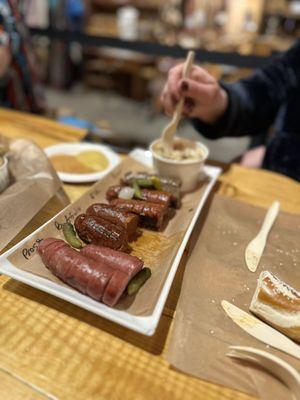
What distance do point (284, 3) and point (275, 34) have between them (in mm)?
588

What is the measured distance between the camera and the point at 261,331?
89 cm

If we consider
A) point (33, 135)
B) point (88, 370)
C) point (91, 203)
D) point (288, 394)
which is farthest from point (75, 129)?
point (288, 394)

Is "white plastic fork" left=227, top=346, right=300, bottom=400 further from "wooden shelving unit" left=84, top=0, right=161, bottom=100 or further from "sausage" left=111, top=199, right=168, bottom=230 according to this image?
"wooden shelving unit" left=84, top=0, right=161, bottom=100

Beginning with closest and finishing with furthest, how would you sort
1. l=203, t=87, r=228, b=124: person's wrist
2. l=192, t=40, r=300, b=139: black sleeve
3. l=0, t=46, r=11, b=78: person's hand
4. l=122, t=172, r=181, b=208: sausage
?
l=122, t=172, r=181, b=208: sausage, l=203, t=87, r=228, b=124: person's wrist, l=192, t=40, r=300, b=139: black sleeve, l=0, t=46, r=11, b=78: person's hand

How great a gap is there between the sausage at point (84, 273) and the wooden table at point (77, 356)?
0.08 m

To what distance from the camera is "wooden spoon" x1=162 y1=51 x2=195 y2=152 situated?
1.55m

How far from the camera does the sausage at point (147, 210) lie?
1227mm

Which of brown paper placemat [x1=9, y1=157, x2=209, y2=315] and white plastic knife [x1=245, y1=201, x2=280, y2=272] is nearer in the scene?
brown paper placemat [x1=9, y1=157, x2=209, y2=315]

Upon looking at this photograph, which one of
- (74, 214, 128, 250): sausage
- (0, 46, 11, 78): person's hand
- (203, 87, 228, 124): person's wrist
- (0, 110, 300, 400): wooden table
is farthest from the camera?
(0, 46, 11, 78): person's hand

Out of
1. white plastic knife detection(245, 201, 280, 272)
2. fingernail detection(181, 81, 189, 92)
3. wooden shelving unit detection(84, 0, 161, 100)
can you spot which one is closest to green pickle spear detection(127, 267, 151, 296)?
white plastic knife detection(245, 201, 280, 272)

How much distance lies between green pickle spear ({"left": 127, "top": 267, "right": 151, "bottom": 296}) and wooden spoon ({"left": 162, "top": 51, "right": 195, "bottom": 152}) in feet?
2.44

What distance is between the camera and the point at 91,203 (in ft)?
4.35

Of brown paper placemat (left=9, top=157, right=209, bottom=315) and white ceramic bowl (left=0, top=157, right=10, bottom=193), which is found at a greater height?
white ceramic bowl (left=0, top=157, right=10, bottom=193)

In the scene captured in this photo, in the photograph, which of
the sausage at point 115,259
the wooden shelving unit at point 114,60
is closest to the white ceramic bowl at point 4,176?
the sausage at point 115,259
